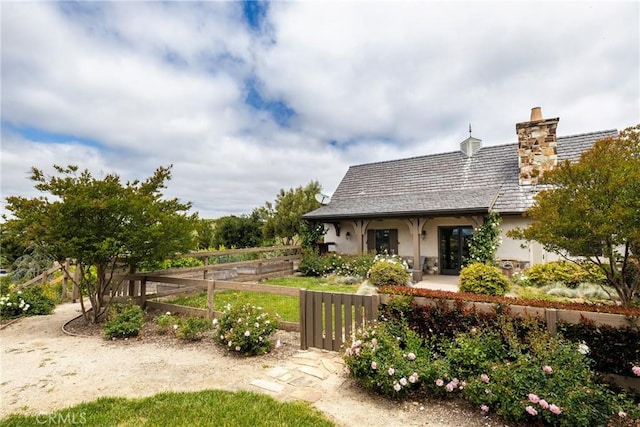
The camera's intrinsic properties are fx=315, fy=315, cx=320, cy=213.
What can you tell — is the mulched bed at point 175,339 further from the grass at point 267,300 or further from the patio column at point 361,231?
the patio column at point 361,231

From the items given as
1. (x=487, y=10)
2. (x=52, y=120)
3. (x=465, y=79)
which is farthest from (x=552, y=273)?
(x=52, y=120)

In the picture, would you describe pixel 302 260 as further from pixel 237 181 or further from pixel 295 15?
pixel 237 181

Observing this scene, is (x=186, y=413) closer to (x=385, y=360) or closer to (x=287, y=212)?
(x=385, y=360)

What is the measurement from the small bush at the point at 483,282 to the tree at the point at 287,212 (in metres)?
13.0

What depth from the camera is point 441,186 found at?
14.9 meters

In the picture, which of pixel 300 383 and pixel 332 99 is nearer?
pixel 300 383

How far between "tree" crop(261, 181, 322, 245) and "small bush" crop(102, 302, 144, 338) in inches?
568

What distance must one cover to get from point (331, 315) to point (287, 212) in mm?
16491

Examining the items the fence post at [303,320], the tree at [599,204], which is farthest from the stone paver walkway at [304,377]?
the tree at [599,204]

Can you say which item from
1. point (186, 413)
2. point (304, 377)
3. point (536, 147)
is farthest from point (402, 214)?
point (186, 413)

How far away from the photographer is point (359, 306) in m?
4.39

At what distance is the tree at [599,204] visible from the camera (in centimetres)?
443

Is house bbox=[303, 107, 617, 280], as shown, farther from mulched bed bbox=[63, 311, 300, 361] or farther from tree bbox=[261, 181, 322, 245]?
mulched bed bbox=[63, 311, 300, 361]

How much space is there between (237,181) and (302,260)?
66.2 feet
